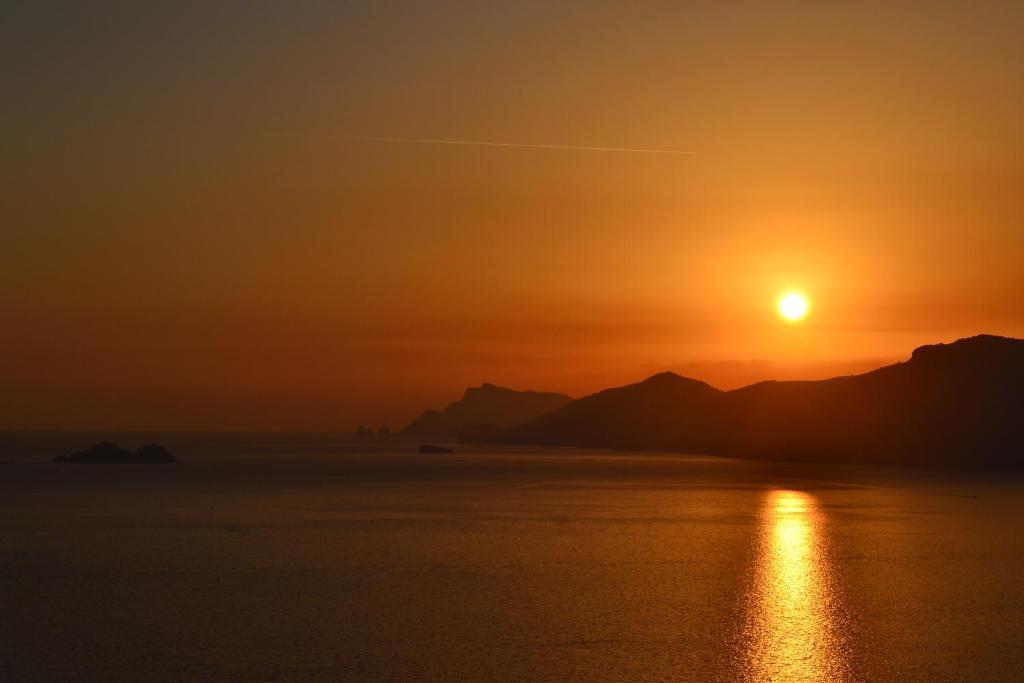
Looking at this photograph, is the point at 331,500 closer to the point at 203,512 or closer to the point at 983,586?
the point at 203,512

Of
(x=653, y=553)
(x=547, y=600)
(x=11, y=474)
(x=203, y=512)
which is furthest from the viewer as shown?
(x=11, y=474)

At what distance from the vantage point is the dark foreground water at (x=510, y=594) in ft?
79.2

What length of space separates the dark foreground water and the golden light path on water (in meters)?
0.11

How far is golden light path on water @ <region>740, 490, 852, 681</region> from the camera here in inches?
907

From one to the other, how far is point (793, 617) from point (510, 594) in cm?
917

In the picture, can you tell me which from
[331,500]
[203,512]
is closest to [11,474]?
[331,500]

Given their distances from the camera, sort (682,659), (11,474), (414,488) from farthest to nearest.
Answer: (11,474) < (414,488) < (682,659)

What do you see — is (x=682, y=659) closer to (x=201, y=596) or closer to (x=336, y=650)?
(x=336, y=650)

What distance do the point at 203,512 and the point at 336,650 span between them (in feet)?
159

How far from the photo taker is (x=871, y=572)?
3906 cm

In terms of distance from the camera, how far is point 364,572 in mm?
39906

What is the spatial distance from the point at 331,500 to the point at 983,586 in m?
58.7

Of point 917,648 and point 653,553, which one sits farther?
point 653,553

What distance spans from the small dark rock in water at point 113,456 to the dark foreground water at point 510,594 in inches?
3971
